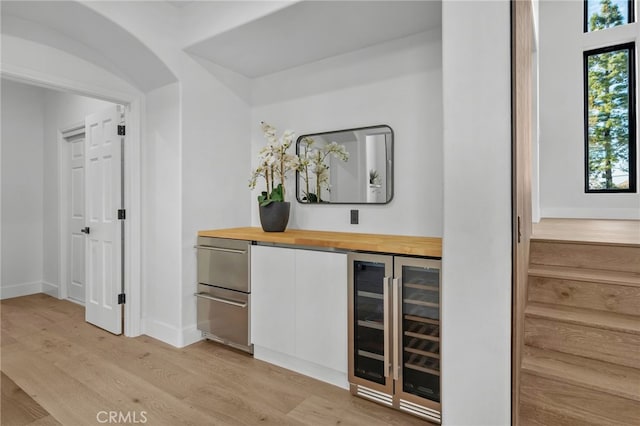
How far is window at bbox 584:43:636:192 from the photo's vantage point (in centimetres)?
480

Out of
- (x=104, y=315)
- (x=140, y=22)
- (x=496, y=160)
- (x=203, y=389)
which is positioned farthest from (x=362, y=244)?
(x=104, y=315)

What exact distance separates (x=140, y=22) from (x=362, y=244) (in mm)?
2305

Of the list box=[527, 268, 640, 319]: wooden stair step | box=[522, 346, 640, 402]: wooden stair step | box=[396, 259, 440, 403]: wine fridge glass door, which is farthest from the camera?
box=[527, 268, 640, 319]: wooden stair step

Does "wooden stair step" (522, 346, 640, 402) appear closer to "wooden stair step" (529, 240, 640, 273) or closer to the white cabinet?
"wooden stair step" (529, 240, 640, 273)

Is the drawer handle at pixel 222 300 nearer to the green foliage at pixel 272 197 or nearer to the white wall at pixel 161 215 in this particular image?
the white wall at pixel 161 215

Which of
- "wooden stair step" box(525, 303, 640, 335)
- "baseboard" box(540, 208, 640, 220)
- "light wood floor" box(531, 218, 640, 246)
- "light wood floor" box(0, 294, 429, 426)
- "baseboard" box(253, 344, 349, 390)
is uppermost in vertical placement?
"baseboard" box(540, 208, 640, 220)

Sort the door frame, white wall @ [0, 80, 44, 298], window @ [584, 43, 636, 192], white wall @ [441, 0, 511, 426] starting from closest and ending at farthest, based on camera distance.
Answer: white wall @ [441, 0, 511, 426] → the door frame → white wall @ [0, 80, 44, 298] → window @ [584, 43, 636, 192]

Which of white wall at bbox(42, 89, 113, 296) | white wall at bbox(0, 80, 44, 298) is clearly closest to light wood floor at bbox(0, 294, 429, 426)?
white wall at bbox(42, 89, 113, 296)

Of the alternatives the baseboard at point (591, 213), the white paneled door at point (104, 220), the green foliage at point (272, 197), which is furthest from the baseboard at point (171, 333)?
the baseboard at point (591, 213)

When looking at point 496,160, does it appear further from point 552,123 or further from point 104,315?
point 552,123

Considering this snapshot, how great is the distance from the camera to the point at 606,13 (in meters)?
4.90

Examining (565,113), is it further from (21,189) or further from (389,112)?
(21,189)

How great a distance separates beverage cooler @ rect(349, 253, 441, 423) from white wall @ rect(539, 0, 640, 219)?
423 cm

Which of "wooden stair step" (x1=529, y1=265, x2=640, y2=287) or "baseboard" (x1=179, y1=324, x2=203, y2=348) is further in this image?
"baseboard" (x1=179, y1=324, x2=203, y2=348)
